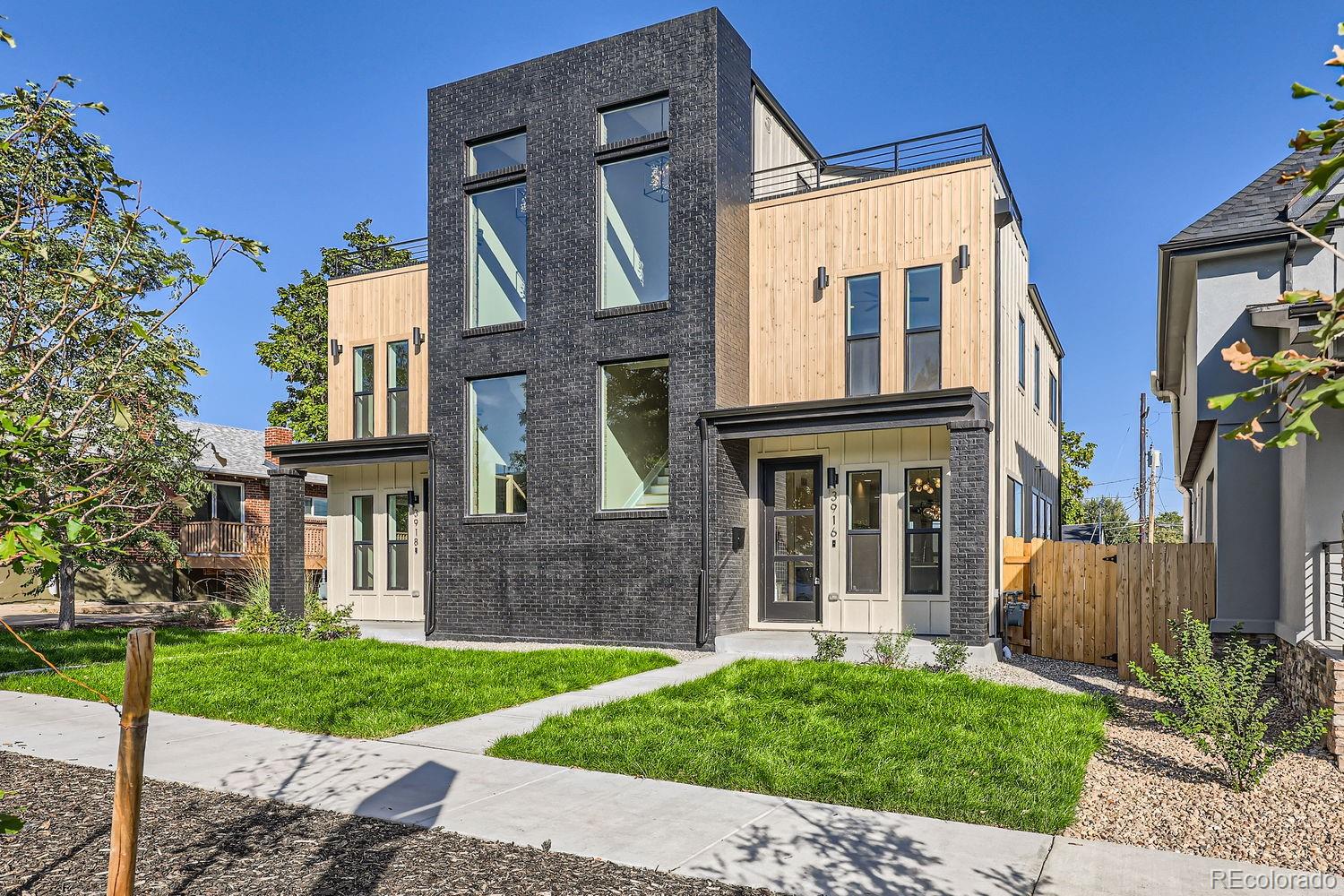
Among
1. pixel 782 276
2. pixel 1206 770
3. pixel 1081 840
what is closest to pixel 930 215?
pixel 782 276

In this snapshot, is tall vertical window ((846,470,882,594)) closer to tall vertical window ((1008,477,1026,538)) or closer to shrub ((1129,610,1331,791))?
tall vertical window ((1008,477,1026,538))

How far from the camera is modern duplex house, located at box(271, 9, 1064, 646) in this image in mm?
12844

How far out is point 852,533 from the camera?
43.9 feet

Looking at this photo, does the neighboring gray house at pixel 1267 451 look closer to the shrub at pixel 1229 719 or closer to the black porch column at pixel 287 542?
the shrub at pixel 1229 719

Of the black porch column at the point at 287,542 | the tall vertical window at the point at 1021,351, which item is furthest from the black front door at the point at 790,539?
the black porch column at the point at 287,542

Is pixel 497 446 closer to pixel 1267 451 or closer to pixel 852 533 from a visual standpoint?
pixel 852 533

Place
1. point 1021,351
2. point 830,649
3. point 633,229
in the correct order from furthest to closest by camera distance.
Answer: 1. point 1021,351
2. point 633,229
3. point 830,649

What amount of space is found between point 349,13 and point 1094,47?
1295 centimetres

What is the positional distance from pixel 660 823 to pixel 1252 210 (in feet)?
32.3

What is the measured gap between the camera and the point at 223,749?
713 cm

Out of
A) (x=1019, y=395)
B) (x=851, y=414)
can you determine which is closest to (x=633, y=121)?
(x=851, y=414)

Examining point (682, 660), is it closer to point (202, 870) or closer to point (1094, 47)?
point (202, 870)

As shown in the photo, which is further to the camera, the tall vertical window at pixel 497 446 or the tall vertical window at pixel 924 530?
the tall vertical window at pixel 497 446

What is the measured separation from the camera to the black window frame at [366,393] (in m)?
17.4
